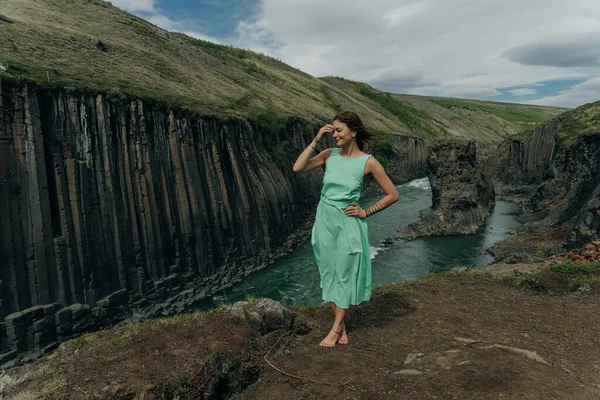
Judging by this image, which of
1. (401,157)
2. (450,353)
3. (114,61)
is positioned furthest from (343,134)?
(401,157)

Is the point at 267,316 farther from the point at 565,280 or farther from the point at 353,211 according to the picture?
the point at 565,280

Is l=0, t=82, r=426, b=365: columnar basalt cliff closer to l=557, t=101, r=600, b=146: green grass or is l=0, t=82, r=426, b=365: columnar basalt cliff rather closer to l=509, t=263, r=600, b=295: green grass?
l=509, t=263, r=600, b=295: green grass

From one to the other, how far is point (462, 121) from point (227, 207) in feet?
314

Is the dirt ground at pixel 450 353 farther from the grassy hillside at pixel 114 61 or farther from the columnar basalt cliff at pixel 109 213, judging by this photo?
the grassy hillside at pixel 114 61

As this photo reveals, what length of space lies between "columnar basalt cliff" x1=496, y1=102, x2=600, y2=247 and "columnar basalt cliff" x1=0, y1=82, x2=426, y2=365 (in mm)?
16506

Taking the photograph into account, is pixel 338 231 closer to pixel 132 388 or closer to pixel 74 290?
pixel 132 388

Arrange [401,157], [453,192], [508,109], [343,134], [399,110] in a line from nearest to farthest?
1. [343,134]
2. [453,192]
3. [401,157]
4. [399,110]
5. [508,109]

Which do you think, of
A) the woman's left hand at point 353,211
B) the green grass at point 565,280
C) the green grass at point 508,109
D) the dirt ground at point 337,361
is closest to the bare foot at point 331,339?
the dirt ground at point 337,361

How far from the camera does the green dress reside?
4812mm

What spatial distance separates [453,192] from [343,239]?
2643 cm

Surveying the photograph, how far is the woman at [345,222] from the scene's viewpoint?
4.82m

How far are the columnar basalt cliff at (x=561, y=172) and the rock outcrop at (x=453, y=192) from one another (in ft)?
15.4

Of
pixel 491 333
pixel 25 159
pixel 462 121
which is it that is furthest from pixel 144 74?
pixel 462 121

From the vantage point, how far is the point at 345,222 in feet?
15.9
